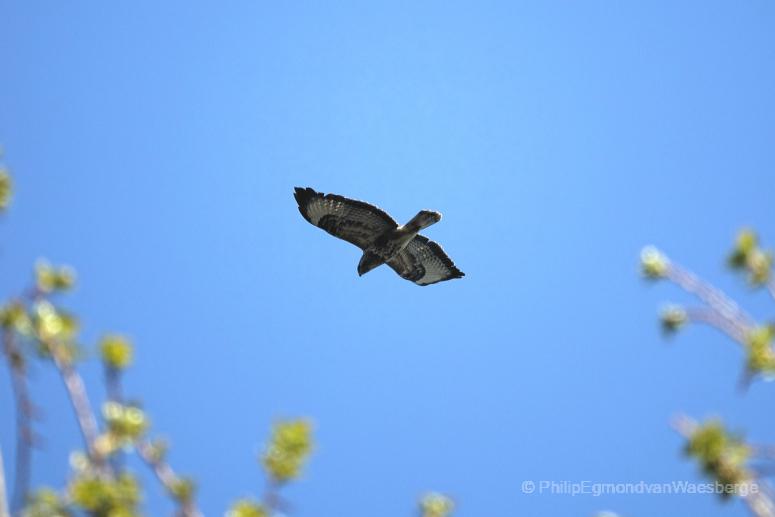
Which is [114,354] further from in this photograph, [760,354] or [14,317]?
[760,354]

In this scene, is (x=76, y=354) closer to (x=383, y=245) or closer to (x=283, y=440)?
(x=283, y=440)

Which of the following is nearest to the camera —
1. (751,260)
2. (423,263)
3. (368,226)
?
(751,260)

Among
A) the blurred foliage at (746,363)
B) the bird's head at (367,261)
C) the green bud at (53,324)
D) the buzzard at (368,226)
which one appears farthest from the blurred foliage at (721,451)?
the bird's head at (367,261)

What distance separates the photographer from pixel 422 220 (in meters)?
14.4

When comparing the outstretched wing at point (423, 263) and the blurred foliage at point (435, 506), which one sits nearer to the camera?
the blurred foliage at point (435, 506)

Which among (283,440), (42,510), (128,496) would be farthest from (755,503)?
(42,510)

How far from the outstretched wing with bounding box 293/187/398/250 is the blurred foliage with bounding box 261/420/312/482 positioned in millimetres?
8926

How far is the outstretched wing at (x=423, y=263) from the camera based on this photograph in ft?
53.3

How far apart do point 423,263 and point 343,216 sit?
3069mm

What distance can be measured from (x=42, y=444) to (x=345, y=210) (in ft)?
31.2

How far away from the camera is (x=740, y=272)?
633 centimetres

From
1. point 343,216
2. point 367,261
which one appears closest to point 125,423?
point 343,216

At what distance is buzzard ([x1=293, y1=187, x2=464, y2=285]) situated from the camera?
47.0 feet

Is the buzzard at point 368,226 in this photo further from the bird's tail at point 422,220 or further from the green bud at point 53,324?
the green bud at point 53,324
